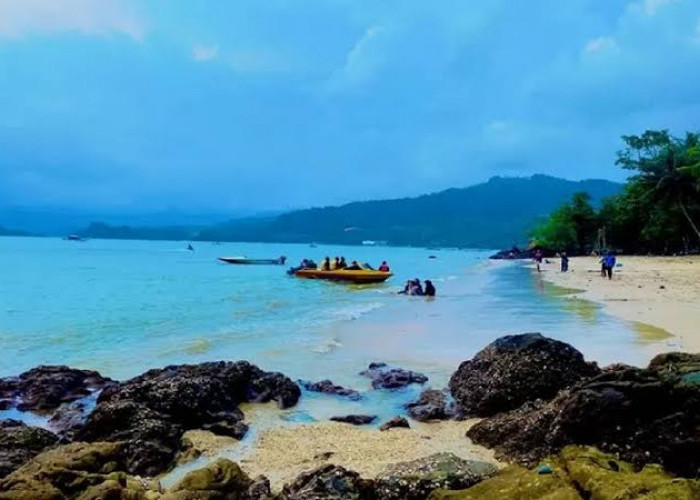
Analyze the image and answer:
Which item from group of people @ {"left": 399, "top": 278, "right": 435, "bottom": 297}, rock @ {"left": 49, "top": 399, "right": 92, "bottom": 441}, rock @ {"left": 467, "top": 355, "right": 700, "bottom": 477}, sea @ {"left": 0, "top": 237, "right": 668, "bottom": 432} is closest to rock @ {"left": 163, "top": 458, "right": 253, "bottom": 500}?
rock @ {"left": 467, "top": 355, "right": 700, "bottom": 477}

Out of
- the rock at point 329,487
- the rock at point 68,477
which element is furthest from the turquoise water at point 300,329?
the rock at point 68,477

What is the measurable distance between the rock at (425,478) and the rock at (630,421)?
971mm

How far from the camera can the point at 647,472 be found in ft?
16.9

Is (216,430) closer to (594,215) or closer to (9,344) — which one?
(9,344)

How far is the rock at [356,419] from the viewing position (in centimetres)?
889

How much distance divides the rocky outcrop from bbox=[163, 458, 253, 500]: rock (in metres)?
1.84

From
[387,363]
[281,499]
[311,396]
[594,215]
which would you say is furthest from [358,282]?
[594,215]

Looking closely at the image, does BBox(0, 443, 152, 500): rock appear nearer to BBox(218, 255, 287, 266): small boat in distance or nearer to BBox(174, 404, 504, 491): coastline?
BBox(174, 404, 504, 491): coastline

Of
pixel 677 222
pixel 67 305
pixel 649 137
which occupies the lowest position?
pixel 67 305

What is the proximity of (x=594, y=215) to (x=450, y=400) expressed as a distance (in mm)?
74553

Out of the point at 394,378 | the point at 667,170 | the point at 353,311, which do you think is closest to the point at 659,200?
the point at 667,170

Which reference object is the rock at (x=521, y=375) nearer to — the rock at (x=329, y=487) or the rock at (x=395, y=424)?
the rock at (x=395, y=424)

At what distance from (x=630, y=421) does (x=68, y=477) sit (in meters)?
5.17

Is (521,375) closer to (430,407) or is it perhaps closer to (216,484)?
(430,407)
